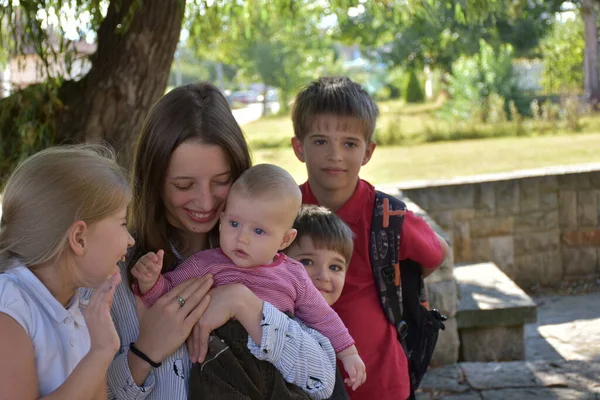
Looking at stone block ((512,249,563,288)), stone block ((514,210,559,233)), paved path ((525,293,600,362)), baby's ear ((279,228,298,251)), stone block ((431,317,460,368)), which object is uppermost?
baby's ear ((279,228,298,251))

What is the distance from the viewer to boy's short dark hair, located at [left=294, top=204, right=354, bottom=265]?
250 centimetres

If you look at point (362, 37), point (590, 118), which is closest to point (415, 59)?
point (362, 37)

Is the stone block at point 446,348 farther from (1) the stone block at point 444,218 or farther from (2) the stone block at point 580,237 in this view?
(2) the stone block at point 580,237

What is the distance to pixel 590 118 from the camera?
56.0 ft

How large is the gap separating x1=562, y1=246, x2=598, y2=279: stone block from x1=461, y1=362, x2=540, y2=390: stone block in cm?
362

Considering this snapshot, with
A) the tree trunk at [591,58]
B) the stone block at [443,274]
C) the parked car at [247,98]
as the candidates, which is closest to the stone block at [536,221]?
the stone block at [443,274]

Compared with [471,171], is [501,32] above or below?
above

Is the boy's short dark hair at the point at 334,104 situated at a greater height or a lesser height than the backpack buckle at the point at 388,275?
greater

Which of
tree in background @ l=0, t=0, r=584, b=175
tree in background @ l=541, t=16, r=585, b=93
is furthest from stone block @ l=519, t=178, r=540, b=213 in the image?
tree in background @ l=541, t=16, r=585, b=93

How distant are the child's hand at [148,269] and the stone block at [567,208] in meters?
6.87

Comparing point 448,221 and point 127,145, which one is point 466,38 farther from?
point 127,145

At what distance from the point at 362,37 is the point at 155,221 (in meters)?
18.9

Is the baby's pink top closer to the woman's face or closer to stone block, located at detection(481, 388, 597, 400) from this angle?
the woman's face

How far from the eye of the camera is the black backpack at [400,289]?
8.96 feet
